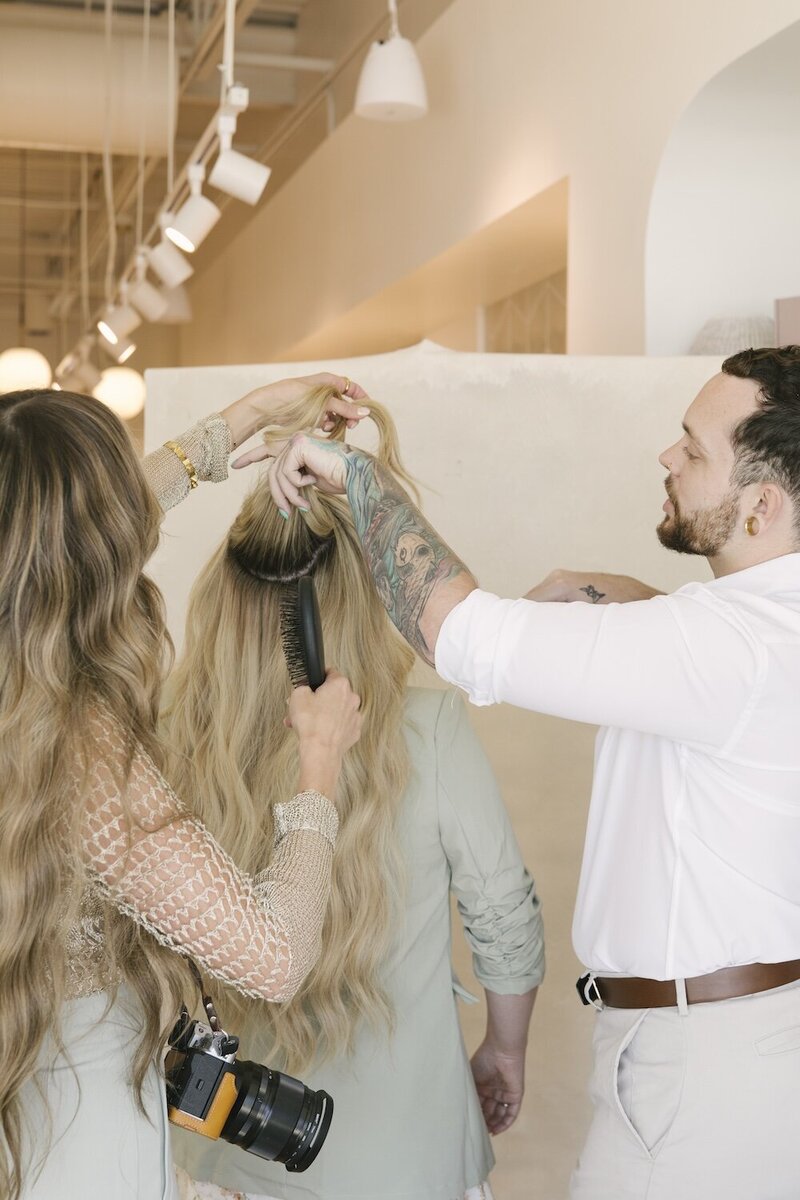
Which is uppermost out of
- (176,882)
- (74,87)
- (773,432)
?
(74,87)

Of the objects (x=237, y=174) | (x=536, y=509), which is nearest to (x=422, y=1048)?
(x=536, y=509)

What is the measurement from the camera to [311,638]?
1413 millimetres

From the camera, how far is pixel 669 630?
1.27m

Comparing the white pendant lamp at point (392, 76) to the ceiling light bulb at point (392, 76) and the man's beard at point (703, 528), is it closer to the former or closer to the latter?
the ceiling light bulb at point (392, 76)

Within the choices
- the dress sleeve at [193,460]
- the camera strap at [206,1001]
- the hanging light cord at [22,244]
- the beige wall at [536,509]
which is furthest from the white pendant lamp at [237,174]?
the hanging light cord at [22,244]

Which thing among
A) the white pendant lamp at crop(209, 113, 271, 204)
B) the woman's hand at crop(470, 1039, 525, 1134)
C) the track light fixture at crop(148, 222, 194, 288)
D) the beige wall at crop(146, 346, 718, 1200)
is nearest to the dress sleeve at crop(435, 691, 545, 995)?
the woman's hand at crop(470, 1039, 525, 1134)

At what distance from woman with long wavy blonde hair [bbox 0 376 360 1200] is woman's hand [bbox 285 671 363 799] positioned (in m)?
0.13

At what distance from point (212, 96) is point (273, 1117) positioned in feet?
19.3

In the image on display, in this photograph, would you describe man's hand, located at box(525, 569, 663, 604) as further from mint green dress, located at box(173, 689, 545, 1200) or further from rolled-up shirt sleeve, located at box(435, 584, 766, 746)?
rolled-up shirt sleeve, located at box(435, 584, 766, 746)

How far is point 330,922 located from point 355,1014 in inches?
4.6

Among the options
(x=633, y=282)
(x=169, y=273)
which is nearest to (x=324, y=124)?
(x=169, y=273)

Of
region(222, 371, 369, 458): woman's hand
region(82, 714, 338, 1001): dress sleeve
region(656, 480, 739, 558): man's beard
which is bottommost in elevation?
region(82, 714, 338, 1001): dress sleeve

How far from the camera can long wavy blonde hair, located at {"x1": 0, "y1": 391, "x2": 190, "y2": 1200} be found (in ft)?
3.61

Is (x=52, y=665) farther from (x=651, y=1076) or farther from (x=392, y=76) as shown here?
(x=392, y=76)
